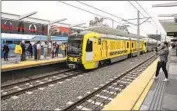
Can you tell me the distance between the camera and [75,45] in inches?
677

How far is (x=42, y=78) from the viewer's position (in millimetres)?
14320

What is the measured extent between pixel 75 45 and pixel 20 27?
Answer: 20.3 metres

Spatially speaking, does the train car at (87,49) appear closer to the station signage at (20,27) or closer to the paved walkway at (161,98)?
the paved walkway at (161,98)

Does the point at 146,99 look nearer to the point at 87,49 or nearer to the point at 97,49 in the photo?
the point at 87,49

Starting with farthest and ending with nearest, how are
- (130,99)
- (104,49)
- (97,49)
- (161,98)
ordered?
(104,49)
(97,49)
(161,98)
(130,99)

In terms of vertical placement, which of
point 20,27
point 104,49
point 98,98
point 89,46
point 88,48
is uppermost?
point 20,27

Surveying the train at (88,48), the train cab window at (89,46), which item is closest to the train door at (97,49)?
the train at (88,48)

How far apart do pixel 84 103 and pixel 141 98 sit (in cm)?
198

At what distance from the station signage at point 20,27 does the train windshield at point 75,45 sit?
1493 centimetres

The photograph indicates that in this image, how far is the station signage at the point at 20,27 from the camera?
32.4m

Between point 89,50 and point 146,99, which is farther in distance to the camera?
point 89,50

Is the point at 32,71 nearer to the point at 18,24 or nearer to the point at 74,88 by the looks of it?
the point at 74,88

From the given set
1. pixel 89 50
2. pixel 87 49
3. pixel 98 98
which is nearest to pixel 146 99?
pixel 98 98

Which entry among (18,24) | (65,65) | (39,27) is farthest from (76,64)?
(39,27)
